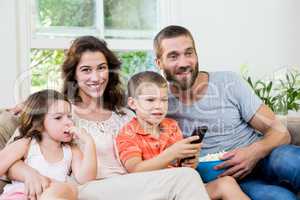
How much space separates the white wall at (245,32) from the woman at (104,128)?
1.11 metres

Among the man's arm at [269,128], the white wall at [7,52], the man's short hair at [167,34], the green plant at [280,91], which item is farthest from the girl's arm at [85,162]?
the green plant at [280,91]

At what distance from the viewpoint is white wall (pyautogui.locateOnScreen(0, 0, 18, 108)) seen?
2.28 meters

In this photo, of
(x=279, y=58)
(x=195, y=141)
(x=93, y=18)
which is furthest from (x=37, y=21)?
(x=279, y=58)

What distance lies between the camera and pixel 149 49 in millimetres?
2680

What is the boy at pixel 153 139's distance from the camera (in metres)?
1.41

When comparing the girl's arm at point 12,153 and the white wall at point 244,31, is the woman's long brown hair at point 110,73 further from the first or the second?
the white wall at point 244,31

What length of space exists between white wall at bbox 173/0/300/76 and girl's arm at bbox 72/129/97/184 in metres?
1.46

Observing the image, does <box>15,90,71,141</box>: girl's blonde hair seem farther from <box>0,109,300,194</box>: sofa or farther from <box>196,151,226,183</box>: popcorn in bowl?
<box>196,151,226,183</box>: popcorn in bowl

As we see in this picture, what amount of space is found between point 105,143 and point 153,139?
188mm

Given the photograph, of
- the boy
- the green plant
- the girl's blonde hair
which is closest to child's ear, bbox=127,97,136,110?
the boy

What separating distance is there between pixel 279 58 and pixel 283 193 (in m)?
1.74

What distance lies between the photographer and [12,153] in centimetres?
140

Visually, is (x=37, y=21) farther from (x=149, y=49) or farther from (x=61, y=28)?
(x=149, y=49)

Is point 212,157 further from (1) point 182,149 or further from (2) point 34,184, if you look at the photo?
(2) point 34,184
